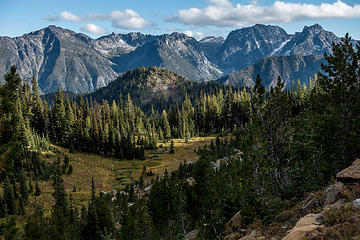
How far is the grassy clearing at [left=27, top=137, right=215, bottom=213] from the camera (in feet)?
213

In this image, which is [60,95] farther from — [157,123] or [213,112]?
[213,112]

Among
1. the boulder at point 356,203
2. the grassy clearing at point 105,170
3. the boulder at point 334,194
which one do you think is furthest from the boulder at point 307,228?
the grassy clearing at point 105,170

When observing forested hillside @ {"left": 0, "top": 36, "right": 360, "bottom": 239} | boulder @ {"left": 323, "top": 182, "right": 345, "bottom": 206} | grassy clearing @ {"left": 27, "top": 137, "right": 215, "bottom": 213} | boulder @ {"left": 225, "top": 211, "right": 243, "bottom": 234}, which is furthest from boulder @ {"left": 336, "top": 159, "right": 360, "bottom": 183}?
grassy clearing @ {"left": 27, "top": 137, "right": 215, "bottom": 213}

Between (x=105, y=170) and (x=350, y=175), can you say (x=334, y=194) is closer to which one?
(x=350, y=175)

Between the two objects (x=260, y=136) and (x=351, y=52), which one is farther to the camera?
(x=351, y=52)

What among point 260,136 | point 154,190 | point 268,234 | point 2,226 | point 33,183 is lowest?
point 33,183

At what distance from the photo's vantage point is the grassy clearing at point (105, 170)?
64875 millimetres

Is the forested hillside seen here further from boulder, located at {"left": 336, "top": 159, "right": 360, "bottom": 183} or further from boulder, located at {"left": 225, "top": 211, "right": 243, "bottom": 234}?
boulder, located at {"left": 336, "top": 159, "right": 360, "bottom": 183}

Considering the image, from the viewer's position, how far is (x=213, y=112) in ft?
450

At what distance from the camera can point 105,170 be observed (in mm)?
87188

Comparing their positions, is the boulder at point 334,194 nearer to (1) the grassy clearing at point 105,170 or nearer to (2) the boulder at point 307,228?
(2) the boulder at point 307,228

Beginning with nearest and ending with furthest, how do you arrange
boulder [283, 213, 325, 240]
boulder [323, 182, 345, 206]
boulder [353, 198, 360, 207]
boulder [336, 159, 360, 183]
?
boulder [283, 213, 325, 240], boulder [353, 198, 360, 207], boulder [323, 182, 345, 206], boulder [336, 159, 360, 183]

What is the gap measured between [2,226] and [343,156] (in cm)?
2611

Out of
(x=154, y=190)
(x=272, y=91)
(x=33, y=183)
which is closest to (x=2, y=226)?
(x=272, y=91)
